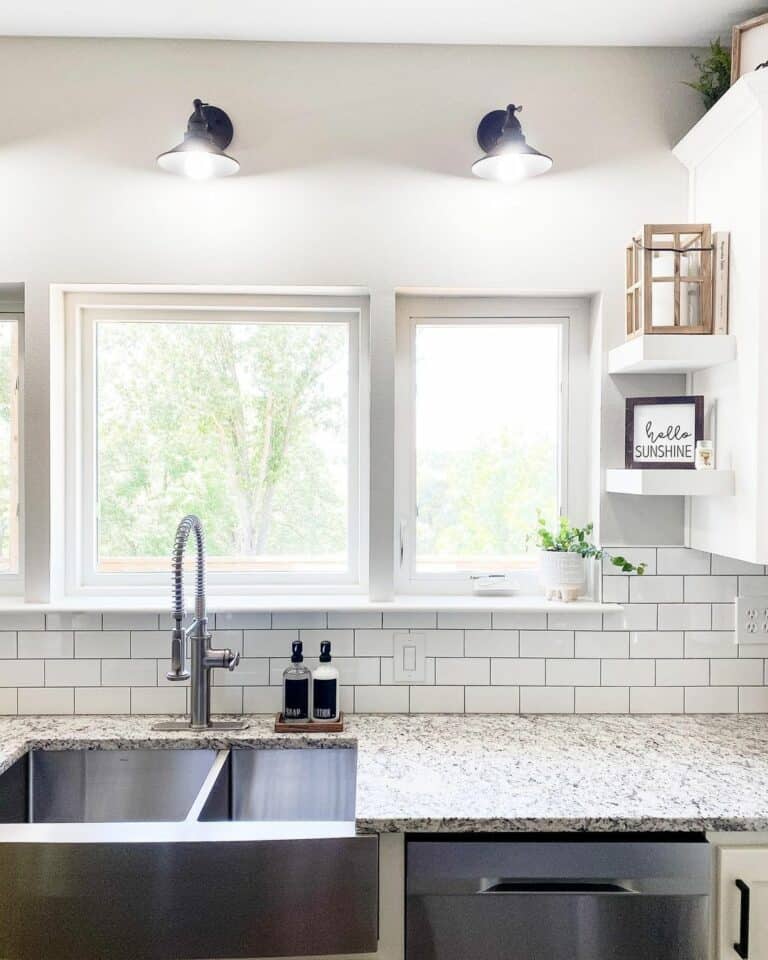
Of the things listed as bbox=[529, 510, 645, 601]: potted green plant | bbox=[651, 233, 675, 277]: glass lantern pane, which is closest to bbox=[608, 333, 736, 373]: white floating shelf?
bbox=[651, 233, 675, 277]: glass lantern pane

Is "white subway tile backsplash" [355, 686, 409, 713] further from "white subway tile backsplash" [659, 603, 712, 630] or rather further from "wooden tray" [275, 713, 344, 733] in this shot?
"white subway tile backsplash" [659, 603, 712, 630]

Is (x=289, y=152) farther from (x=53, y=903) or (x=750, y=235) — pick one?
(x=53, y=903)

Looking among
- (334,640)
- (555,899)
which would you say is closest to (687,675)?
(555,899)

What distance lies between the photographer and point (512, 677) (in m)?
2.04

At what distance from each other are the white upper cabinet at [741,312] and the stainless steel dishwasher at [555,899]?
690 mm

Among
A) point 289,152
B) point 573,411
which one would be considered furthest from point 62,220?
point 573,411

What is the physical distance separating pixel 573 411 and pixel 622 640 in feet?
2.10

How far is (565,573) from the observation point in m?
2.02

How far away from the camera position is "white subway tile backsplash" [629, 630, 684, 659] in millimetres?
2041

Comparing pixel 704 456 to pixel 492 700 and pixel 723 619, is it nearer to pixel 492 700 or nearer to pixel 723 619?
pixel 723 619

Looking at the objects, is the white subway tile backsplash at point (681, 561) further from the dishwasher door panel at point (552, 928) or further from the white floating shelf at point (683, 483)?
the dishwasher door panel at point (552, 928)

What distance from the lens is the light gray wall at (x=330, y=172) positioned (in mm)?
1985

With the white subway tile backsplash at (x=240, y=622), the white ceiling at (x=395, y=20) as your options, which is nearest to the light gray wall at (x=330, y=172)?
the white ceiling at (x=395, y=20)

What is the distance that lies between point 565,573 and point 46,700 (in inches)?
55.6
